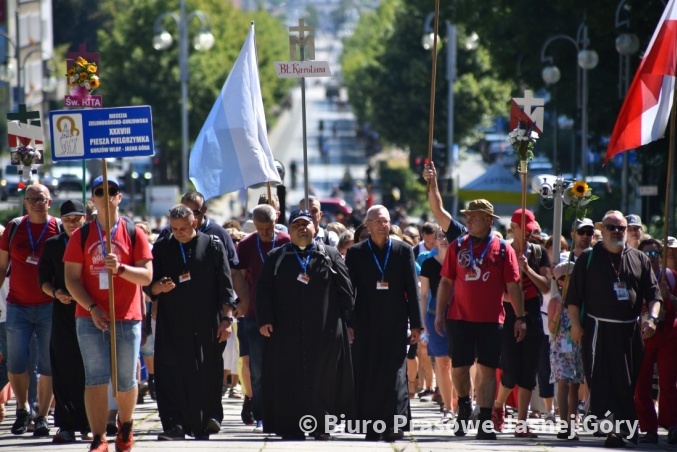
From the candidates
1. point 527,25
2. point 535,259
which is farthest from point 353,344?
point 527,25

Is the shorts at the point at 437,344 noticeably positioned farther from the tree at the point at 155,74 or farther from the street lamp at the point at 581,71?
the tree at the point at 155,74

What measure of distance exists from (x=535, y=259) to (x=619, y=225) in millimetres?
1400

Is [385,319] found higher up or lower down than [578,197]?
lower down

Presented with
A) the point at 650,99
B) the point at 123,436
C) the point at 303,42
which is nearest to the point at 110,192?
the point at 123,436

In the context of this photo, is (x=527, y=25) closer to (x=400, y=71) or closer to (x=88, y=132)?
(x=88, y=132)

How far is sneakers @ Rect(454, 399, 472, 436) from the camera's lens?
428 inches

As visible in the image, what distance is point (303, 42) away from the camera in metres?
12.6

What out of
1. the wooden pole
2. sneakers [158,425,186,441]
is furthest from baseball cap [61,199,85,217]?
sneakers [158,425,186,441]

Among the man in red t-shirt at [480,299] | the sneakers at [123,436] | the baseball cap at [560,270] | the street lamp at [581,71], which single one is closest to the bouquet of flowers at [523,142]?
the baseball cap at [560,270]

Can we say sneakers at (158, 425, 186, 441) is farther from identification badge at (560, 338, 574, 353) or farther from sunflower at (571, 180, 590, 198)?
sunflower at (571, 180, 590, 198)

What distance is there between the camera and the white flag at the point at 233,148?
12758mm

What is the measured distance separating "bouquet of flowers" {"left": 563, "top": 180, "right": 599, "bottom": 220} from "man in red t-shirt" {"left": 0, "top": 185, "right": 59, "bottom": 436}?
4.34 m

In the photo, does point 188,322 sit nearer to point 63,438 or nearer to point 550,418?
point 63,438

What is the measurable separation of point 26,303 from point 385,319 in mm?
2907
